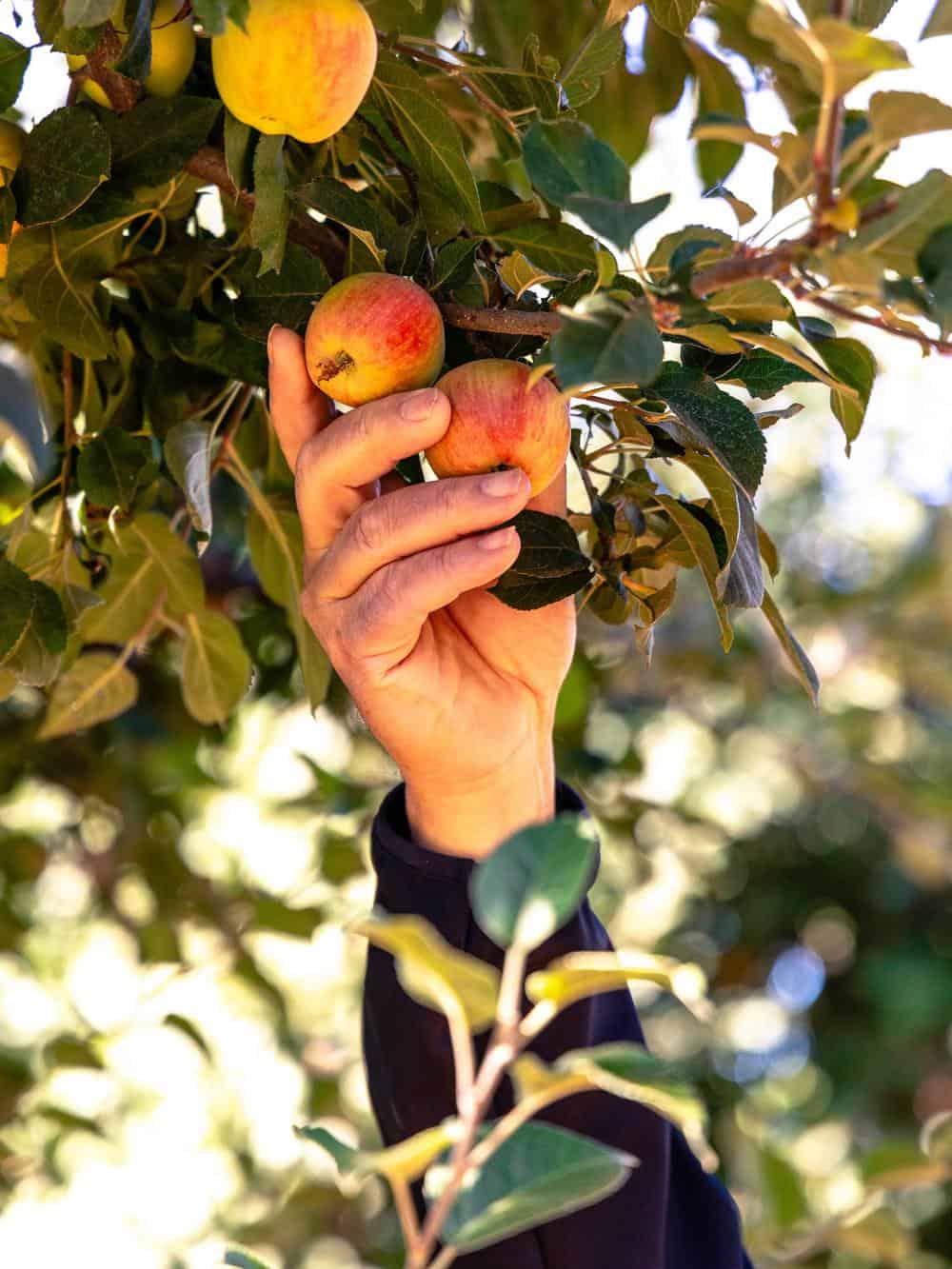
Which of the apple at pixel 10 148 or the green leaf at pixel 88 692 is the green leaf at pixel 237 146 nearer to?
the apple at pixel 10 148

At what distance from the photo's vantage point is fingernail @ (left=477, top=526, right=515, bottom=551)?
2.17ft

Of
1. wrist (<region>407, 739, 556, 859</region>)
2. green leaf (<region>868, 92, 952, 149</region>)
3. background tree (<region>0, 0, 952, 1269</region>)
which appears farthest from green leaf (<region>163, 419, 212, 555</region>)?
green leaf (<region>868, 92, 952, 149</region>)

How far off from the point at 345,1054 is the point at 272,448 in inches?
71.7

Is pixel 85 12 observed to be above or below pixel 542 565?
above

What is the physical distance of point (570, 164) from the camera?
1.73ft

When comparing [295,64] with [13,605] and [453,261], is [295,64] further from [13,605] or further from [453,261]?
[13,605]

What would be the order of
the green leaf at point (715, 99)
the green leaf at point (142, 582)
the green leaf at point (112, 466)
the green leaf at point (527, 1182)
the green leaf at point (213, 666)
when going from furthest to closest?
the green leaf at point (715, 99)
the green leaf at point (213, 666)
the green leaf at point (142, 582)
the green leaf at point (112, 466)
the green leaf at point (527, 1182)

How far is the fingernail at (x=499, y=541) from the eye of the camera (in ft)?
2.17

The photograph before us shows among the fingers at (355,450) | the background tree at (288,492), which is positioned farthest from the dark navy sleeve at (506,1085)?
the fingers at (355,450)

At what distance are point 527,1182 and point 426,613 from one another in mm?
352

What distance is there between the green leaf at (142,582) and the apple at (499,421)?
1.11ft

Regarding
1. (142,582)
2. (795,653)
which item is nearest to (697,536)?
(795,653)

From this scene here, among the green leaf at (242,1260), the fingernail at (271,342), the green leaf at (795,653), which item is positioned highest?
the fingernail at (271,342)

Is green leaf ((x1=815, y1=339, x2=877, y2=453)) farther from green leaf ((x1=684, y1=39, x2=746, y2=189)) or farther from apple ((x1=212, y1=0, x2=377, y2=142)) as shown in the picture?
green leaf ((x1=684, y1=39, x2=746, y2=189))
